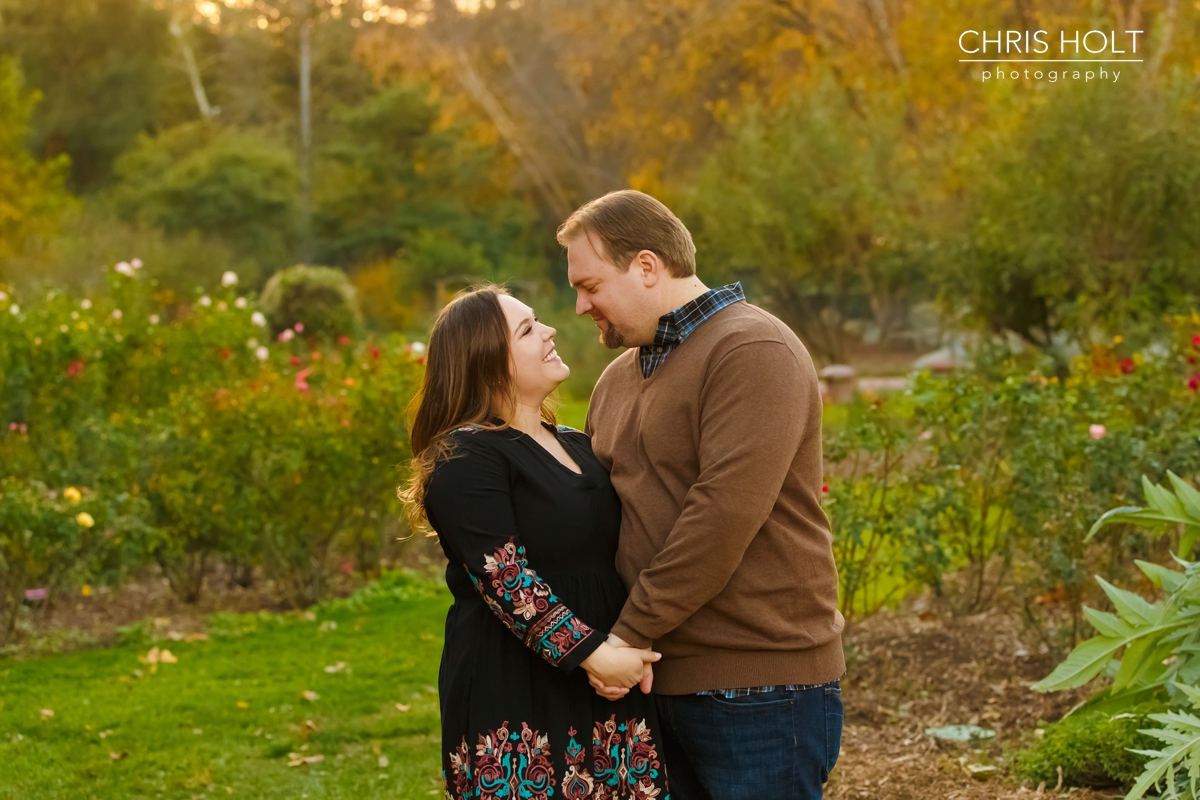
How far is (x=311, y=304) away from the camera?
16.9 m

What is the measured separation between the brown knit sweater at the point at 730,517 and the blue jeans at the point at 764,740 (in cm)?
5

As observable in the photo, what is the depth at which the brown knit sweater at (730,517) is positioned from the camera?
2.49 m

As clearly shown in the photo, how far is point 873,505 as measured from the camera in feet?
18.2

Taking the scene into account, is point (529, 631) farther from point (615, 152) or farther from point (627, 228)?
point (615, 152)

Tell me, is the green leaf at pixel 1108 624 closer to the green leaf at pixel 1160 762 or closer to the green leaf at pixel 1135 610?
the green leaf at pixel 1135 610

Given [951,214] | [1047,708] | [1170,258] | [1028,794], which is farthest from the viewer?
[951,214]

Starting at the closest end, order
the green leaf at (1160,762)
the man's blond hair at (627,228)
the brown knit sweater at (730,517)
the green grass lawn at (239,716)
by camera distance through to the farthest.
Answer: the brown knit sweater at (730,517), the man's blond hair at (627,228), the green leaf at (1160,762), the green grass lawn at (239,716)

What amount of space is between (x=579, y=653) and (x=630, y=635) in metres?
0.12

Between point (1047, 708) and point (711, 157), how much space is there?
17.0 meters

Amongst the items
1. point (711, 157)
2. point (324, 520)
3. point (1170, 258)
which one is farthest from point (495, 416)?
point (711, 157)

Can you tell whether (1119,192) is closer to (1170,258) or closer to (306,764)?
(1170,258)

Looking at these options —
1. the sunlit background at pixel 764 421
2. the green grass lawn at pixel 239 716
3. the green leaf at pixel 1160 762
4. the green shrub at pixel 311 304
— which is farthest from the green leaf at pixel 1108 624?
the green shrub at pixel 311 304

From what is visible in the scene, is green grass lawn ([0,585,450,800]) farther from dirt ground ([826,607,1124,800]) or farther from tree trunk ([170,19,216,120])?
tree trunk ([170,19,216,120])

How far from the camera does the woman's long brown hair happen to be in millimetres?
Result: 2783
